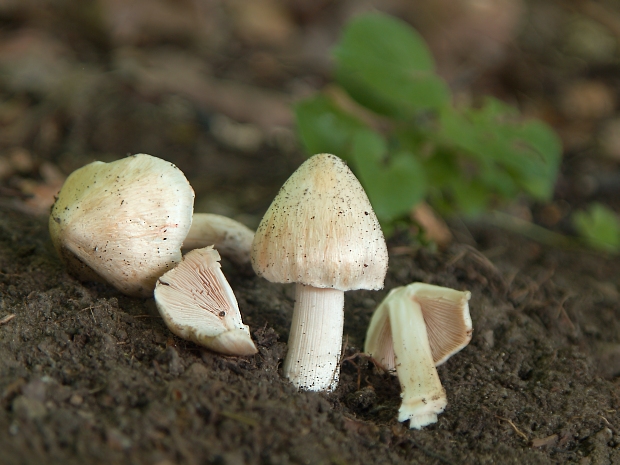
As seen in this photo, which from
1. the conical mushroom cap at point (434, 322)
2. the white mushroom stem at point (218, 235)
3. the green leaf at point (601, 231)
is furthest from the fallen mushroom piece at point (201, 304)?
the green leaf at point (601, 231)

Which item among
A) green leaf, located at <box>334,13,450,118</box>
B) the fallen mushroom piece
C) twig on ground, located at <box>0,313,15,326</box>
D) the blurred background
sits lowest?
the blurred background

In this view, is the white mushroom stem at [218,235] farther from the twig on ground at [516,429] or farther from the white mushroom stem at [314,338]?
the twig on ground at [516,429]

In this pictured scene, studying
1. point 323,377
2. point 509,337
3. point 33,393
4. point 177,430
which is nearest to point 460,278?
point 509,337

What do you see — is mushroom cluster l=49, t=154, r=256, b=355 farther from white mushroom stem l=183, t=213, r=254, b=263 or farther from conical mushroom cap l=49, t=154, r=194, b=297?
white mushroom stem l=183, t=213, r=254, b=263

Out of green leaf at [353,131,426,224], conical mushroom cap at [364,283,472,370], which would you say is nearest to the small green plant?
green leaf at [353,131,426,224]

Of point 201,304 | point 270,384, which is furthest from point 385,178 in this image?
point 270,384

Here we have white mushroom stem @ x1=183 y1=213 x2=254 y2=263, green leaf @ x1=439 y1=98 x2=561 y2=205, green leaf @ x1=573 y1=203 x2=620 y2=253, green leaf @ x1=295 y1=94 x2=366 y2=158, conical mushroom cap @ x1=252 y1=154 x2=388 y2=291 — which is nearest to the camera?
conical mushroom cap @ x1=252 y1=154 x2=388 y2=291
